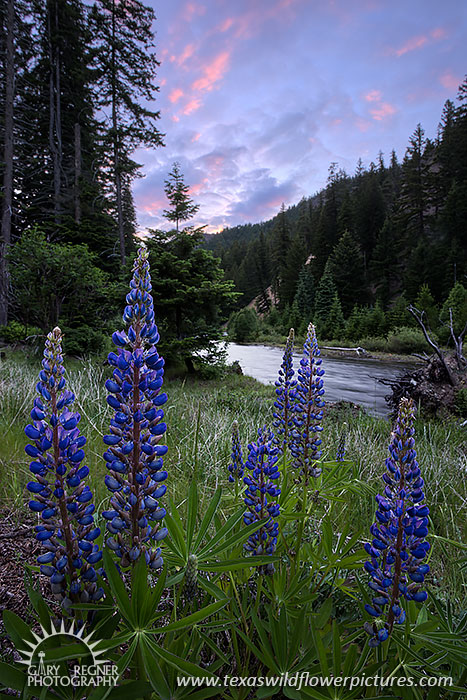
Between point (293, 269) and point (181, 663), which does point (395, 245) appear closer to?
point (293, 269)

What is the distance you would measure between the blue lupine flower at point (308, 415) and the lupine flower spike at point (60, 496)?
1.21m

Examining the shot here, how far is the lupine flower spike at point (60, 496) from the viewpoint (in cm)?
84

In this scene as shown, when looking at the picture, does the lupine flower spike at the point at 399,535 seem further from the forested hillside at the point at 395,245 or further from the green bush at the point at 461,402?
the forested hillside at the point at 395,245

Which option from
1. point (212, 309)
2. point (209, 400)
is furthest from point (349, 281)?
point (209, 400)

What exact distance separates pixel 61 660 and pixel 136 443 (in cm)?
47

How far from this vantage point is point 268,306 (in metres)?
60.2

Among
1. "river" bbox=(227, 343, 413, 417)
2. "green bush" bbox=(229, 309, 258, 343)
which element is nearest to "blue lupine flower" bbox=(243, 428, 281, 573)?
"river" bbox=(227, 343, 413, 417)

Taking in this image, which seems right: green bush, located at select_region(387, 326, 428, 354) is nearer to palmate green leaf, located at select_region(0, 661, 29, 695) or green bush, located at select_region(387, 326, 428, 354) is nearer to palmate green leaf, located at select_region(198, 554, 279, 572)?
palmate green leaf, located at select_region(198, 554, 279, 572)

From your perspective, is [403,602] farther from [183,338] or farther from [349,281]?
[349,281]

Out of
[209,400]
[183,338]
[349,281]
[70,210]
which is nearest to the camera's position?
[209,400]

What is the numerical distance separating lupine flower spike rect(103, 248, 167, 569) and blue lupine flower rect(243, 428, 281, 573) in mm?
540

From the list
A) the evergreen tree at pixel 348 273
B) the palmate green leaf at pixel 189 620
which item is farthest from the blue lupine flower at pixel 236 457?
the evergreen tree at pixel 348 273

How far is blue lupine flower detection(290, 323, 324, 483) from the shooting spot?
187 cm

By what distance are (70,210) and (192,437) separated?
75.8 feet
